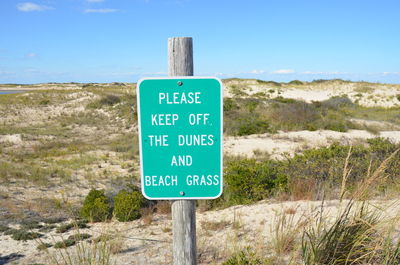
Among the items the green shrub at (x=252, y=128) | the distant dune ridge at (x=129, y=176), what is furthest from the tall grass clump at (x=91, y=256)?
the green shrub at (x=252, y=128)

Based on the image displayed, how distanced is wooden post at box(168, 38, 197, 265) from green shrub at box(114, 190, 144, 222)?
186 inches

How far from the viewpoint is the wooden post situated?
6.53ft

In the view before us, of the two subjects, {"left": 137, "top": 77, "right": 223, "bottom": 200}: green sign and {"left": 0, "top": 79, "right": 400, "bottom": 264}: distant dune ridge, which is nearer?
{"left": 137, "top": 77, "right": 223, "bottom": 200}: green sign

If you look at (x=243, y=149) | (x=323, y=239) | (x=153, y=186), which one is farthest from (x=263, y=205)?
(x=243, y=149)

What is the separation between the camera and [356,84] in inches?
1693

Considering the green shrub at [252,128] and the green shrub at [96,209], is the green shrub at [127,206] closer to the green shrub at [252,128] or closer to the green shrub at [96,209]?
the green shrub at [96,209]

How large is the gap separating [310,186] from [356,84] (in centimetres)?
4153

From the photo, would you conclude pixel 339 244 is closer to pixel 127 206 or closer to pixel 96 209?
pixel 127 206

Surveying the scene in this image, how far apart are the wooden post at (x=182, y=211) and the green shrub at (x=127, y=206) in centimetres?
473

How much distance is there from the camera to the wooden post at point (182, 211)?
6.53ft

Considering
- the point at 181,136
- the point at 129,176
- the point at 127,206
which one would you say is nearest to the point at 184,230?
the point at 181,136

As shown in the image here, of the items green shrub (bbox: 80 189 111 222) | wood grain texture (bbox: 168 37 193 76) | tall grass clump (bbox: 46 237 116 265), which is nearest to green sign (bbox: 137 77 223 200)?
wood grain texture (bbox: 168 37 193 76)

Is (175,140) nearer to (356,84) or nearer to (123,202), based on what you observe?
(123,202)

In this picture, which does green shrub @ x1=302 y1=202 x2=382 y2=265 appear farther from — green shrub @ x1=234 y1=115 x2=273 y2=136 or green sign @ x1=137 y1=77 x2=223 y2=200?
green shrub @ x1=234 y1=115 x2=273 y2=136
